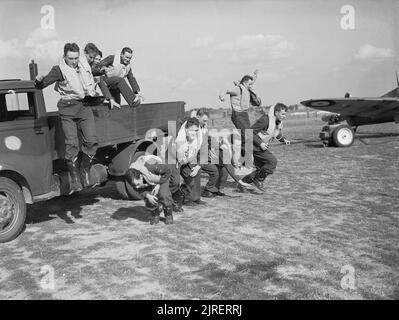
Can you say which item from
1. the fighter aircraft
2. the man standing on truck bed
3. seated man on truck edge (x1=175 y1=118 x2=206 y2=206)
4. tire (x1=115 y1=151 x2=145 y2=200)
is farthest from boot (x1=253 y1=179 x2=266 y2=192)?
the fighter aircraft

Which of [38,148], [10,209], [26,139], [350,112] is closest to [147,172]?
[38,148]

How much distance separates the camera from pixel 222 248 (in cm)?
472

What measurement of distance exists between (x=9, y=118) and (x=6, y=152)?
2.59 feet

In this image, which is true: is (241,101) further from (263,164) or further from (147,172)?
(147,172)

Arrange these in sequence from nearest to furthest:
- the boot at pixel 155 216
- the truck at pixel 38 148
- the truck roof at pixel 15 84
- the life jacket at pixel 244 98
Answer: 1. the truck at pixel 38 148
2. the truck roof at pixel 15 84
3. the boot at pixel 155 216
4. the life jacket at pixel 244 98

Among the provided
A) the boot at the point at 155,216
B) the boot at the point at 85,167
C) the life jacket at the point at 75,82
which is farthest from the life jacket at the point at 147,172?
the life jacket at the point at 75,82

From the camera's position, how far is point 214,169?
7.35 meters

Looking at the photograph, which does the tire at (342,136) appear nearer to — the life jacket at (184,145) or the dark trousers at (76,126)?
the life jacket at (184,145)

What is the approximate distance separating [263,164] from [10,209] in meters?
4.24

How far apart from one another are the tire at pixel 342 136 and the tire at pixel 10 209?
Result: 1139cm

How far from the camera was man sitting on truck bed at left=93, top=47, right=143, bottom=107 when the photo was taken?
7238mm

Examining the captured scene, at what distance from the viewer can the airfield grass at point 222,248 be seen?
12.0 ft

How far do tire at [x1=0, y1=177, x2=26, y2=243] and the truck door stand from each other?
0.70ft
